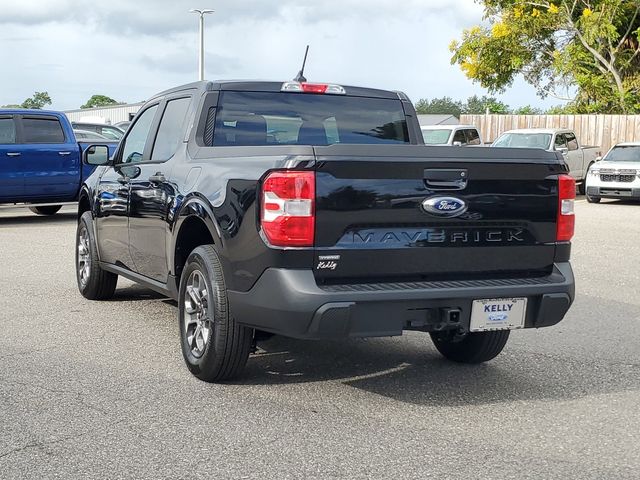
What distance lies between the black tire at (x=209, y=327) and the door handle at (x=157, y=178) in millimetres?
878

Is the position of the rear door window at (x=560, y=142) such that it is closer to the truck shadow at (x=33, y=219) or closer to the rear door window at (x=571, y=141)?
the rear door window at (x=571, y=141)

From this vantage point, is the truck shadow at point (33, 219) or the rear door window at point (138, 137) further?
the truck shadow at point (33, 219)

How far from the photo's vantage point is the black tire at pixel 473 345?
6.18 m

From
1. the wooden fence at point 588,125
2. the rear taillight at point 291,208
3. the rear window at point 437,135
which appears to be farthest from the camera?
the wooden fence at point 588,125

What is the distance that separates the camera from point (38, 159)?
1645 cm

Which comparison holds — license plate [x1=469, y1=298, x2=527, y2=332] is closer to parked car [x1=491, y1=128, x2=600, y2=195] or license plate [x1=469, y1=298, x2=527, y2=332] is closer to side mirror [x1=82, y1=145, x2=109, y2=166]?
side mirror [x1=82, y1=145, x2=109, y2=166]

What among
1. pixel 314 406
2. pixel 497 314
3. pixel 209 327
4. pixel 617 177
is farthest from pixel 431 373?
pixel 617 177

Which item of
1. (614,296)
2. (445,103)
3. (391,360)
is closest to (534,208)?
(391,360)

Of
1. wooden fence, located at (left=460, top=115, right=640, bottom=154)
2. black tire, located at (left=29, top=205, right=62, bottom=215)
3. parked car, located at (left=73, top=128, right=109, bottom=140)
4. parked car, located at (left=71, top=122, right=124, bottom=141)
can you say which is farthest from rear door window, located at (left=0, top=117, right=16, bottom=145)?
wooden fence, located at (left=460, top=115, right=640, bottom=154)

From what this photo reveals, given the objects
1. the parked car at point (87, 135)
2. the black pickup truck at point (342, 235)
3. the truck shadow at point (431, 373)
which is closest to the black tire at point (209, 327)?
the black pickup truck at point (342, 235)

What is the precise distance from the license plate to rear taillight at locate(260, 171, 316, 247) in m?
1.04

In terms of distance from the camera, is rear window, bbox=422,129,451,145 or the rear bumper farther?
rear window, bbox=422,129,451,145

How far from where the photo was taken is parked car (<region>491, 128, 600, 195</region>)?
25.8 meters

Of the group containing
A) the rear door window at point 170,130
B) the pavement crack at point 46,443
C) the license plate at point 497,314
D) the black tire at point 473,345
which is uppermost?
the rear door window at point 170,130
